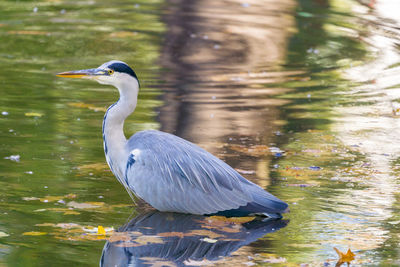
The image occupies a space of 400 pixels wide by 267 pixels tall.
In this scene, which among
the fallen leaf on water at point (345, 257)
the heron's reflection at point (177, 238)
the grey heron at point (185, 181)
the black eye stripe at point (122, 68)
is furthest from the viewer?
the black eye stripe at point (122, 68)

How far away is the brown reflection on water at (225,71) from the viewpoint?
10711 millimetres

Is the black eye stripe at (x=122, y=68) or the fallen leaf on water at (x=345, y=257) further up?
the black eye stripe at (x=122, y=68)

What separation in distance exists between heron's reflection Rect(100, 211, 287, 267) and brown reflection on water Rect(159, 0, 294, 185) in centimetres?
128

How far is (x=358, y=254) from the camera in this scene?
6.71m

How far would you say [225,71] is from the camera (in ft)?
47.0

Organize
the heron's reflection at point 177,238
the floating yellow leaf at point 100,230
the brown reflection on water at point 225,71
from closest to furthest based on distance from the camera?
the heron's reflection at point 177,238 < the floating yellow leaf at point 100,230 < the brown reflection on water at point 225,71

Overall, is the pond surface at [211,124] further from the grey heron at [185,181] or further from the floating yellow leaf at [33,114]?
the grey heron at [185,181]

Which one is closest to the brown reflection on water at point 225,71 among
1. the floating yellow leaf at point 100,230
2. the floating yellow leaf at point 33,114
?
the floating yellow leaf at point 33,114

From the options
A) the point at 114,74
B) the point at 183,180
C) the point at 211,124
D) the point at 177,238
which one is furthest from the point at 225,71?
the point at 177,238

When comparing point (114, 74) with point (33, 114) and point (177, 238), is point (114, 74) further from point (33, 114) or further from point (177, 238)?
point (33, 114)

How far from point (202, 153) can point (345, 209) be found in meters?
1.40

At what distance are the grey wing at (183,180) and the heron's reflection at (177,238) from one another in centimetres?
14

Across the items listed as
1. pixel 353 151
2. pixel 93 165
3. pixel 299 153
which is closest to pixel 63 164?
pixel 93 165

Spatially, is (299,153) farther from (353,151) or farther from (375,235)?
(375,235)
